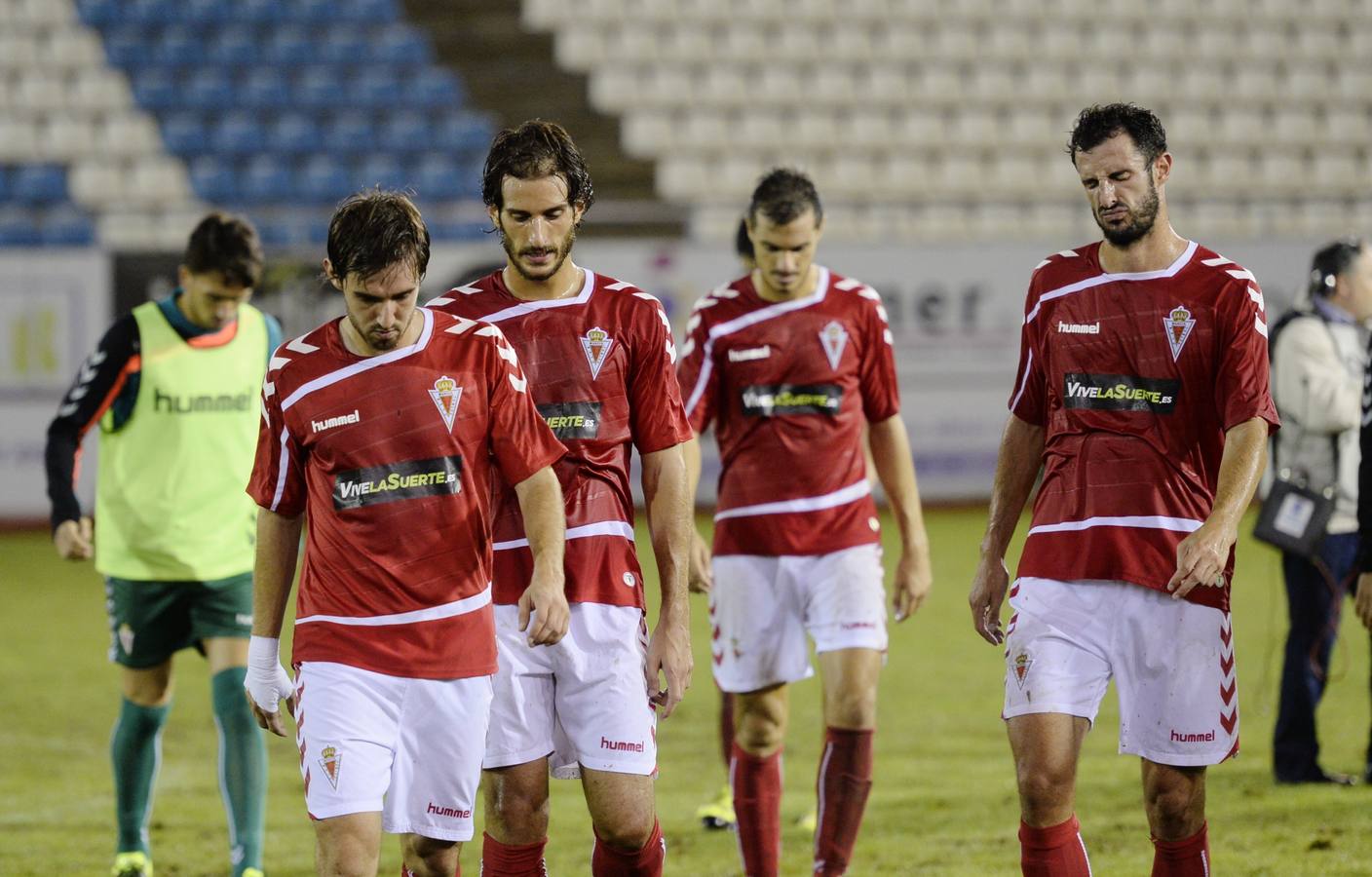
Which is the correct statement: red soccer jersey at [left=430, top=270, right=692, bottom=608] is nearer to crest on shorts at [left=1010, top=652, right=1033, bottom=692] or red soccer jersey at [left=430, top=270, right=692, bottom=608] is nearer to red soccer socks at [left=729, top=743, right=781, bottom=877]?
crest on shorts at [left=1010, top=652, right=1033, bottom=692]

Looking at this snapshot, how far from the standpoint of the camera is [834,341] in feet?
19.3

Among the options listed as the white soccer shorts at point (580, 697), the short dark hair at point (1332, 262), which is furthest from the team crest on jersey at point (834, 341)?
the short dark hair at point (1332, 262)

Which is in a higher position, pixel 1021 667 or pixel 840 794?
pixel 1021 667

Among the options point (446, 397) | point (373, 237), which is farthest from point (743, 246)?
point (373, 237)

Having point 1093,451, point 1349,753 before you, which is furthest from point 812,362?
point 1349,753

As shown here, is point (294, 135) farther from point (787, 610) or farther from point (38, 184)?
point (787, 610)

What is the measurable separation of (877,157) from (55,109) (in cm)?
991

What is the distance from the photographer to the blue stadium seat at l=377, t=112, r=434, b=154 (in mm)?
20109

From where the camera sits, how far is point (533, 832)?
14.2ft

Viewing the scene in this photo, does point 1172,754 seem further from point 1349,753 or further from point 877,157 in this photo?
point 877,157

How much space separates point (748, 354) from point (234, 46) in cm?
1682

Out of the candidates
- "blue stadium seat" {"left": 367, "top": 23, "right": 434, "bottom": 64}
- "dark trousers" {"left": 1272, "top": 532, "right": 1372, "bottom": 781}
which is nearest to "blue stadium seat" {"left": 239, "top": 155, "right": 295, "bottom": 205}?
"blue stadium seat" {"left": 367, "top": 23, "right": 434, "bottom": 64}

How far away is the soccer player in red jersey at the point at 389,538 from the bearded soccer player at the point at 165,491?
1.86 m

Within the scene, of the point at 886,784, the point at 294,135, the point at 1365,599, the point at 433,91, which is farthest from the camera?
the point at 433,91
